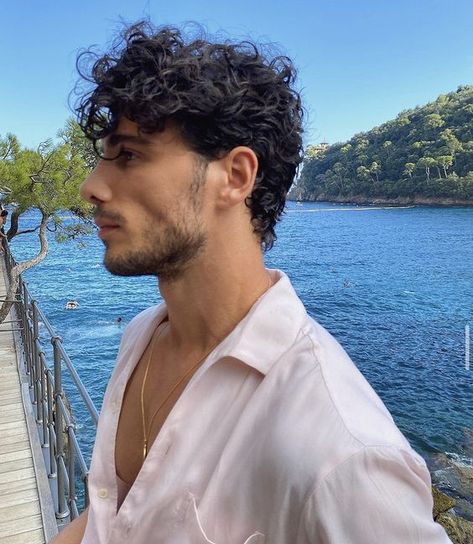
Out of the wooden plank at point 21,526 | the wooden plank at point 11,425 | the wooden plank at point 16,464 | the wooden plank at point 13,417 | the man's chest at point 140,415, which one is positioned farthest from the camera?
the wooden plank at point 13,417


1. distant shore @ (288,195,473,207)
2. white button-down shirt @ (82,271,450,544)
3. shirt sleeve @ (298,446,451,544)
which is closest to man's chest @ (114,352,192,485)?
white button-down shirt @ (82,271,450,544)

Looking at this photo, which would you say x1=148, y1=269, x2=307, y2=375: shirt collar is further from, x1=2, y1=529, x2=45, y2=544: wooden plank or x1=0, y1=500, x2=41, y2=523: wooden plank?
x1=0, y1=500, x2=41, y2=523: wooden plank

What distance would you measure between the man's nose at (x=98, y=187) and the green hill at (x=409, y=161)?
7042cm

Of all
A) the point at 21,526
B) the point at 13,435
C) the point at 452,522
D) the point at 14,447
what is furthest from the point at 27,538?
the point at 452,522

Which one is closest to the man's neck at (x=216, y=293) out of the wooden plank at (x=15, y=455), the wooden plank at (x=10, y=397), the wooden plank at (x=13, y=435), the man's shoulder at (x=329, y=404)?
the man's shoulder at (x=329, y=404)

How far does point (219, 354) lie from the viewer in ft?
2.85

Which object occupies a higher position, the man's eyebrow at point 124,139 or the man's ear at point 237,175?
the man's eyebrow at point 124,139

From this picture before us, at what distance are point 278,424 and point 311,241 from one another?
5271 centimetres

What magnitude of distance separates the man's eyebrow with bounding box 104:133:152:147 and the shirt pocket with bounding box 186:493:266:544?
70cm

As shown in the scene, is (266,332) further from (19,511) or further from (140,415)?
(19,511)

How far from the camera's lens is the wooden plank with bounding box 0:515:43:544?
2.62 m

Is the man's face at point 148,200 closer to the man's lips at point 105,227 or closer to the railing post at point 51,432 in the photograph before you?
the man's lips at point 105,227

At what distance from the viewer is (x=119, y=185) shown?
994 millimetres

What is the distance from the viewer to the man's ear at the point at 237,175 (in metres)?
1.01
